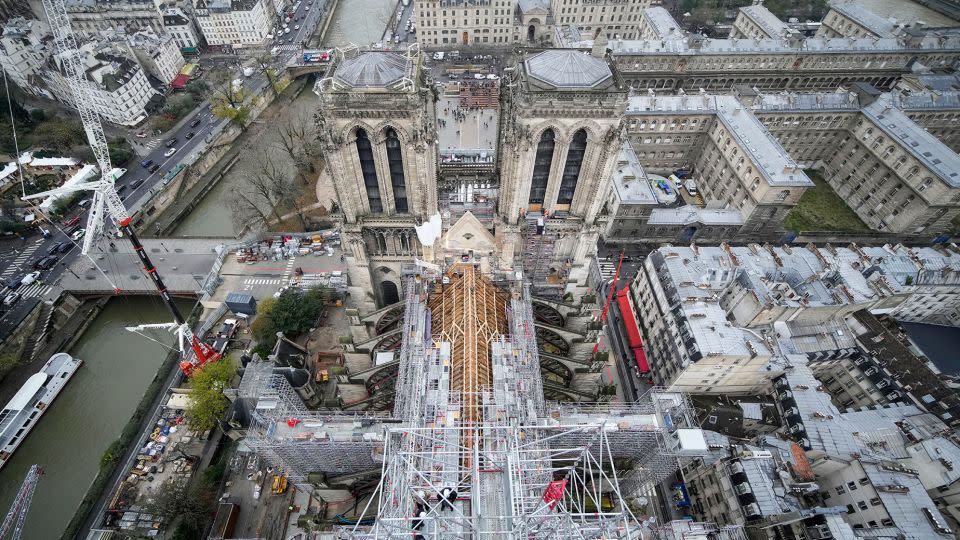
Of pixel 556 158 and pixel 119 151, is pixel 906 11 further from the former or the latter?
pixel 119 151

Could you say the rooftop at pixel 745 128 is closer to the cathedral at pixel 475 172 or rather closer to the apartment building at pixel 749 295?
the apartment building at pixel 749 295

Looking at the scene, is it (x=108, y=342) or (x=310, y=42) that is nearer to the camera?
(x=108, y=342)

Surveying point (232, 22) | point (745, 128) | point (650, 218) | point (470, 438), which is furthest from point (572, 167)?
point (232, 22)

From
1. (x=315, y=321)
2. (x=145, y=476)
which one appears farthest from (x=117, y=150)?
(x=145, y=476)

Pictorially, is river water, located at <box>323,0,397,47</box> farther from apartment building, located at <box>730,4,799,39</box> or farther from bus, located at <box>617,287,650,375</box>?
bus, located at <box>617,287,650,375</box>

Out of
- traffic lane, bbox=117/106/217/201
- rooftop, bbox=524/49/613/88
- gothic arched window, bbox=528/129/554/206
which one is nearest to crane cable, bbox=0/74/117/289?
traffic lane, bbox=117/106/217/201

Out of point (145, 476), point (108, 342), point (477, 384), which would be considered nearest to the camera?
point (477, 384)

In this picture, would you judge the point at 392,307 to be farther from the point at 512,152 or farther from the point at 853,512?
the point at 853,512
